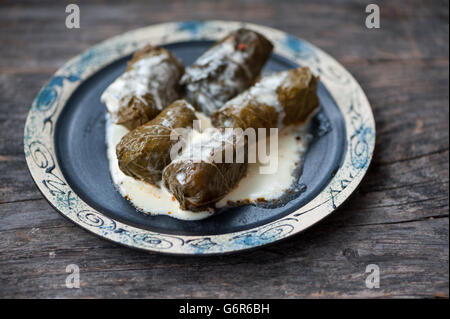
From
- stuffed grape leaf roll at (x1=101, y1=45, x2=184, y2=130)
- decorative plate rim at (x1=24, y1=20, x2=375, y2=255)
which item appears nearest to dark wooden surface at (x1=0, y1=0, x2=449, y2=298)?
decorative plate rim at (x1=24, y1=20, x2=375, y2=255)

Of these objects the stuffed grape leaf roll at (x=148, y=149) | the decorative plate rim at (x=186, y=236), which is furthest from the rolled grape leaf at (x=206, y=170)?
the decorative plate rim at (x=186, y=236)

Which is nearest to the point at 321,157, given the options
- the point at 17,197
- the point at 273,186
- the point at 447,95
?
the point at 273,186

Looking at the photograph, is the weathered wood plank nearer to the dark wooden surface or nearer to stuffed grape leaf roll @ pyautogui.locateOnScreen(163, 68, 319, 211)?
the dark wooden surface

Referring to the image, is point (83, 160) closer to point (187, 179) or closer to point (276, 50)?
point (187, 179)

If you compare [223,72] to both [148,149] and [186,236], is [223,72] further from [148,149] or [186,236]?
[186,236]

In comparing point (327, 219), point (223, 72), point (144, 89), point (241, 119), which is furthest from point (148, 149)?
point (327, 219)

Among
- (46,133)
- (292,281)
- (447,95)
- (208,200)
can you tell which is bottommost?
(292,281)
